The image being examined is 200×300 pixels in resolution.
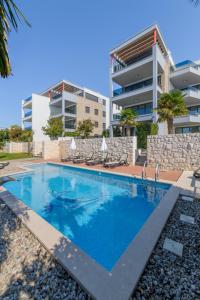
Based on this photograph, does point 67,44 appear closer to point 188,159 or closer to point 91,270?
point 188,159

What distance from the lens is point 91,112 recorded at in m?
33.7

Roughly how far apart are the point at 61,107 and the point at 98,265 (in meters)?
32.9

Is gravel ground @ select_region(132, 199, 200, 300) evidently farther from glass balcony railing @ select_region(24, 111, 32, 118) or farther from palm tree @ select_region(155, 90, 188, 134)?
glass balcony railing @ select_region(24, 111, 32, 118)

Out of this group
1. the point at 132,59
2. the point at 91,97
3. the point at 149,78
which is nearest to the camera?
the point at 149,78

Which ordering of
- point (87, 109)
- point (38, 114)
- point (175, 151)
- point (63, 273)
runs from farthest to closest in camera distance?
point (87, 109)
point (38, 114)
point (175, 151)
point (63, 273)

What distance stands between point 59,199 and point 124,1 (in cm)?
1310

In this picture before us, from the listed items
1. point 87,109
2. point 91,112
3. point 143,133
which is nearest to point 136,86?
point 143,133

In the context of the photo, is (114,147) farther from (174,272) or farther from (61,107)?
(61,107)

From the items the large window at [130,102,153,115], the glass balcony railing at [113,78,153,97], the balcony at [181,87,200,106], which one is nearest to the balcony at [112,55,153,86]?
the glass balcony railing at [113,78,153,97]

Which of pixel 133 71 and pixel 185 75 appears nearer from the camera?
pixel 133 71

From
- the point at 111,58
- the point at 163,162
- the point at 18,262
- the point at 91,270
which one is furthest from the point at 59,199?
the point at 111,58

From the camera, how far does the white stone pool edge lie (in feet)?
7.34

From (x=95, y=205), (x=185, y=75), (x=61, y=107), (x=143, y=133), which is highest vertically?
(x=185, y=75)

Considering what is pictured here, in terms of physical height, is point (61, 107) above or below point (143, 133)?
above
